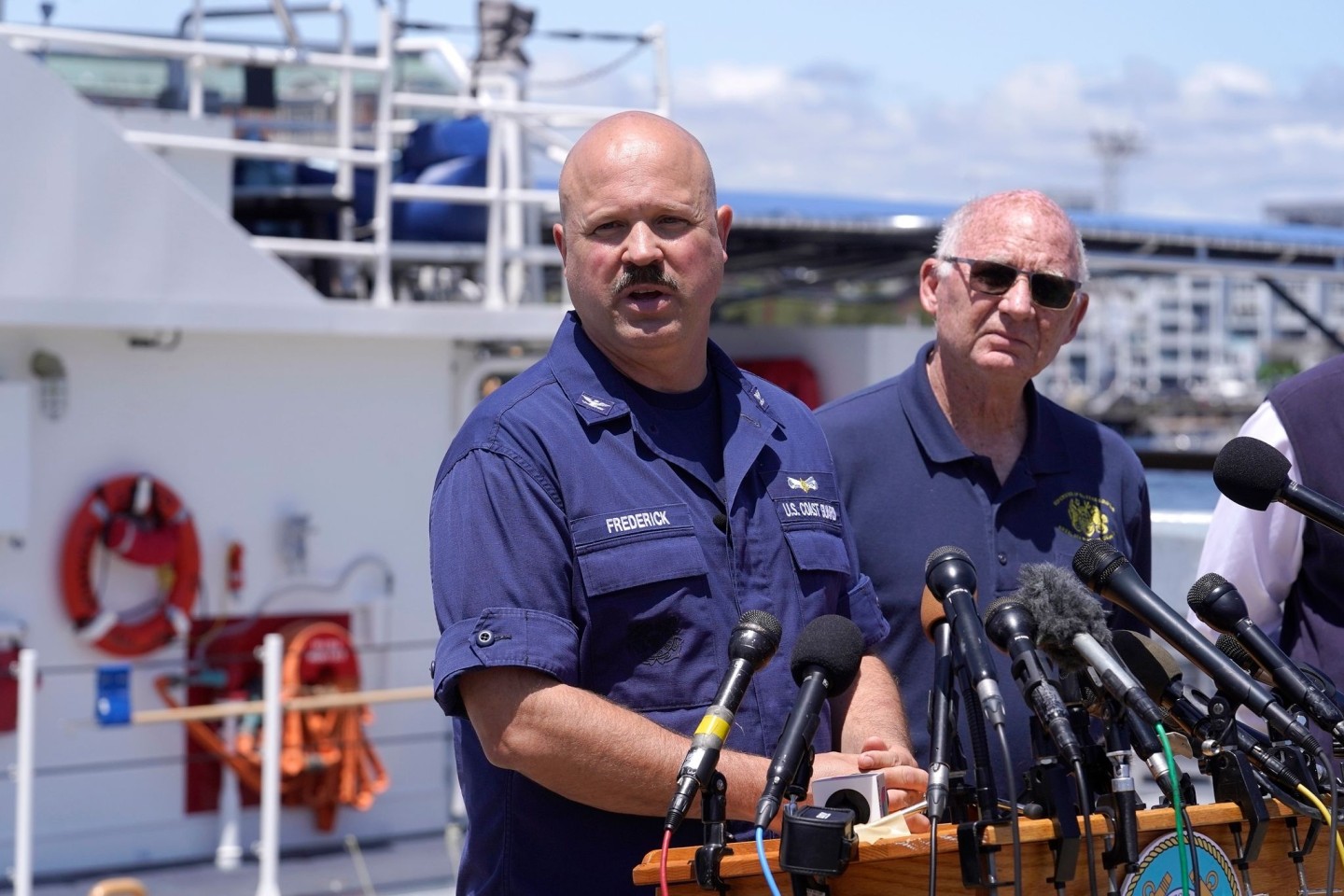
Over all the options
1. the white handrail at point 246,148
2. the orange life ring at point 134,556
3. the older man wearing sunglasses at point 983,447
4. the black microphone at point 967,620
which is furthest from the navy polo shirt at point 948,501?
the white handrail at point 246,148

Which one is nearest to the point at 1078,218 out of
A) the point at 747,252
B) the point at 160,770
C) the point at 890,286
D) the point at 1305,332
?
the point at 747,252

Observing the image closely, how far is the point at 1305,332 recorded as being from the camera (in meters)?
112

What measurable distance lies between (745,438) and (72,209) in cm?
536

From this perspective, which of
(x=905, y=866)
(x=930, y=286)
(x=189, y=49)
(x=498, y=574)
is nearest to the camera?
(x=905, y=866)

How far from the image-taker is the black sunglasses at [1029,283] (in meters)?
3.23

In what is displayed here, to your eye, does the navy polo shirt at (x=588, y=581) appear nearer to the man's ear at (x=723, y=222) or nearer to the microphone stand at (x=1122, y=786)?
the man's ear at (x=723, y=222)

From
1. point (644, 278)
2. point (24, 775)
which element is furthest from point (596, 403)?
point (24, 775)

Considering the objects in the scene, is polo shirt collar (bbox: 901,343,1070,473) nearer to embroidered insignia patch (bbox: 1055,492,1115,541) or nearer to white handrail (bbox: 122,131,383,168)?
embroidered insignia patch (bbox: 1055,492,1115,541)

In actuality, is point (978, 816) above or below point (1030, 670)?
below

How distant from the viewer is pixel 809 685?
75.7 inches

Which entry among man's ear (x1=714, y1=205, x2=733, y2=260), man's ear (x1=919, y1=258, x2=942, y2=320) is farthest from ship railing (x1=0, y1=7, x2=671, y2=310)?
man's ear (x1=714, y1=205, x2=733, y2=260)

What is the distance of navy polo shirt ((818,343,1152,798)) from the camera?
321cm

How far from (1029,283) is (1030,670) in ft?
4.91

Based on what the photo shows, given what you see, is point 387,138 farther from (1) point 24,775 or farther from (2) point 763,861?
(2) point 763,861
